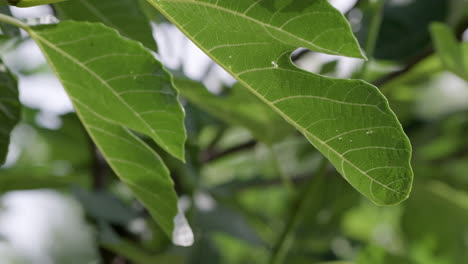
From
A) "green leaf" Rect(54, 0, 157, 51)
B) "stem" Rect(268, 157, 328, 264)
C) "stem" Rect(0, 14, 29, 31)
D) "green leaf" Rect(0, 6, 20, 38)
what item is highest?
"stem" Rect(0, 14, 29, 31)

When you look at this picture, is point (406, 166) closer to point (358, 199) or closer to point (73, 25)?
point (73, 25)

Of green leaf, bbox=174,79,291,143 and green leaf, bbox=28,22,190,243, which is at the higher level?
green leaf, bbox=28,22,190,243

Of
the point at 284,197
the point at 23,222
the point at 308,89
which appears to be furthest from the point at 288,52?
the point at 23,222

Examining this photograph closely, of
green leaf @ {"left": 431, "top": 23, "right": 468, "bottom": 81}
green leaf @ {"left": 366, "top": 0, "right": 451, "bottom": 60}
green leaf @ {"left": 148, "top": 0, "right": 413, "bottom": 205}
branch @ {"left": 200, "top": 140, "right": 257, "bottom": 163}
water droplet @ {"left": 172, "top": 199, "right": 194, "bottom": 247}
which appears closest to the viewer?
green leaf @ {"left": 148, "top": 0, "right": 413, "bottom": 205}

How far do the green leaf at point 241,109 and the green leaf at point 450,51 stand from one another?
0.26 metres

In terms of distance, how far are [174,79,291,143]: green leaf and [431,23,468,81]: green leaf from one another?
0.26m

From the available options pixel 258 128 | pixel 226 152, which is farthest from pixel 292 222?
pixel 226 152

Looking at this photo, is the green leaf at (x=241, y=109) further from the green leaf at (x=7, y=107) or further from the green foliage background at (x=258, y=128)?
the green leaf at (x=7, y=107)

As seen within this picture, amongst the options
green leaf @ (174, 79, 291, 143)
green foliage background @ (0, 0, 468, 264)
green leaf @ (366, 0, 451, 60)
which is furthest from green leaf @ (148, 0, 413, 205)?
green leaf @ (366, 0, 451, 60)

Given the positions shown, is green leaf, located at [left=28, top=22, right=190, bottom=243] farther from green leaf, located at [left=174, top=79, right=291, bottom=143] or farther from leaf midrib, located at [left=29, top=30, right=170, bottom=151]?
green leaf, located at [left=174, top=79, right=291, bottom=143]

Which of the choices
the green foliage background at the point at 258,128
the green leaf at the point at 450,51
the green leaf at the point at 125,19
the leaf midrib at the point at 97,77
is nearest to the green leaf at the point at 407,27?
the green foliage background at the point at 258,128

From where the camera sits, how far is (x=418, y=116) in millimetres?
1310

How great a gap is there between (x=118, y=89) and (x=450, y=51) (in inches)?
19.4

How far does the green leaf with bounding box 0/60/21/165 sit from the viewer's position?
516 millimetres
